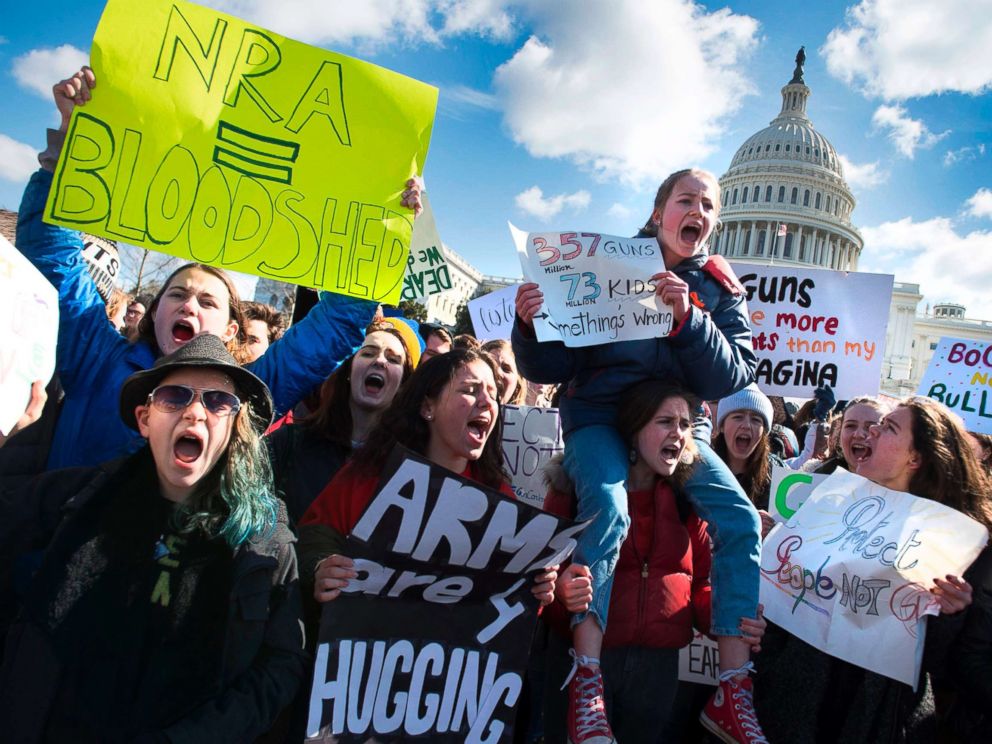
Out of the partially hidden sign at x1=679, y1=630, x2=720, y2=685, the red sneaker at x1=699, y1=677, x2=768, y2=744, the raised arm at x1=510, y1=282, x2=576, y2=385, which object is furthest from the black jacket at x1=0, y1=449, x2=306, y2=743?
the partially hidden sign at x1=679, y1=630, x2=720, y2=685

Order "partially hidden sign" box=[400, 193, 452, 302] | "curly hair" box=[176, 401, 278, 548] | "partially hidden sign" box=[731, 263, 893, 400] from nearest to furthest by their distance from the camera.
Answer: "curly hair" box=[176, 401, 278, 548]
"partially hidden sign" box=[731, 263, 893, 400]
"partially hidden sign" box=[400, 193, 452, 302]

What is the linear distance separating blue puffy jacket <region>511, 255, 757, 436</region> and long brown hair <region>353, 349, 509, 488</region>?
9.9 inches

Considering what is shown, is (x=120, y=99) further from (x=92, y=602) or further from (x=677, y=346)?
(x=677, y=346)

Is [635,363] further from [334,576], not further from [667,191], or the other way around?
[334,576]

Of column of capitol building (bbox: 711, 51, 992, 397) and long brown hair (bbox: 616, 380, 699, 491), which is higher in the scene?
column of capitol building (bbox: 711, 51, 992, 397)

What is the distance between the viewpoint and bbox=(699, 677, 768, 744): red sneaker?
→ 234 centimetres

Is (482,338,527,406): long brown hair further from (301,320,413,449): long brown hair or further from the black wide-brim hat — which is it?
the black wide-brim hat

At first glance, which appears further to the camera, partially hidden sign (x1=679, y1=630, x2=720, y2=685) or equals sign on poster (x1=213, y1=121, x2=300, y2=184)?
partially hidden sign (x1=679, y1=630, x2=720, y2=685)

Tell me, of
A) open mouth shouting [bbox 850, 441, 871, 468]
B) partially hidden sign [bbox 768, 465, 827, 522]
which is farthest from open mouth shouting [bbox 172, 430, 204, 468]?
open mouth shouting [bbox 850, 441, 871, 468]

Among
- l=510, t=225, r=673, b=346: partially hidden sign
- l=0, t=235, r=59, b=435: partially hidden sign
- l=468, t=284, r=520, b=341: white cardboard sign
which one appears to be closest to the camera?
l=0, t=235, r=59, b=435: partially hidden sign

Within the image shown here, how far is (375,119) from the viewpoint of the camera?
291cm

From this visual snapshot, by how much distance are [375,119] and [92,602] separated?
6.58ft

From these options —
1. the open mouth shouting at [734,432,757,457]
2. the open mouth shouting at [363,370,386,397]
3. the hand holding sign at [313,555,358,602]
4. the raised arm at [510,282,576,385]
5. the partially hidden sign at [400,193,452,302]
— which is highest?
the partially hidden sign at [400,193,452,302]

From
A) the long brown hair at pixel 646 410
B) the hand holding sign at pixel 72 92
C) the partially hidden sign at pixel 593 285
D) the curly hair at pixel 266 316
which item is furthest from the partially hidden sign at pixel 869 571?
the curly hair at pixel 266 316
